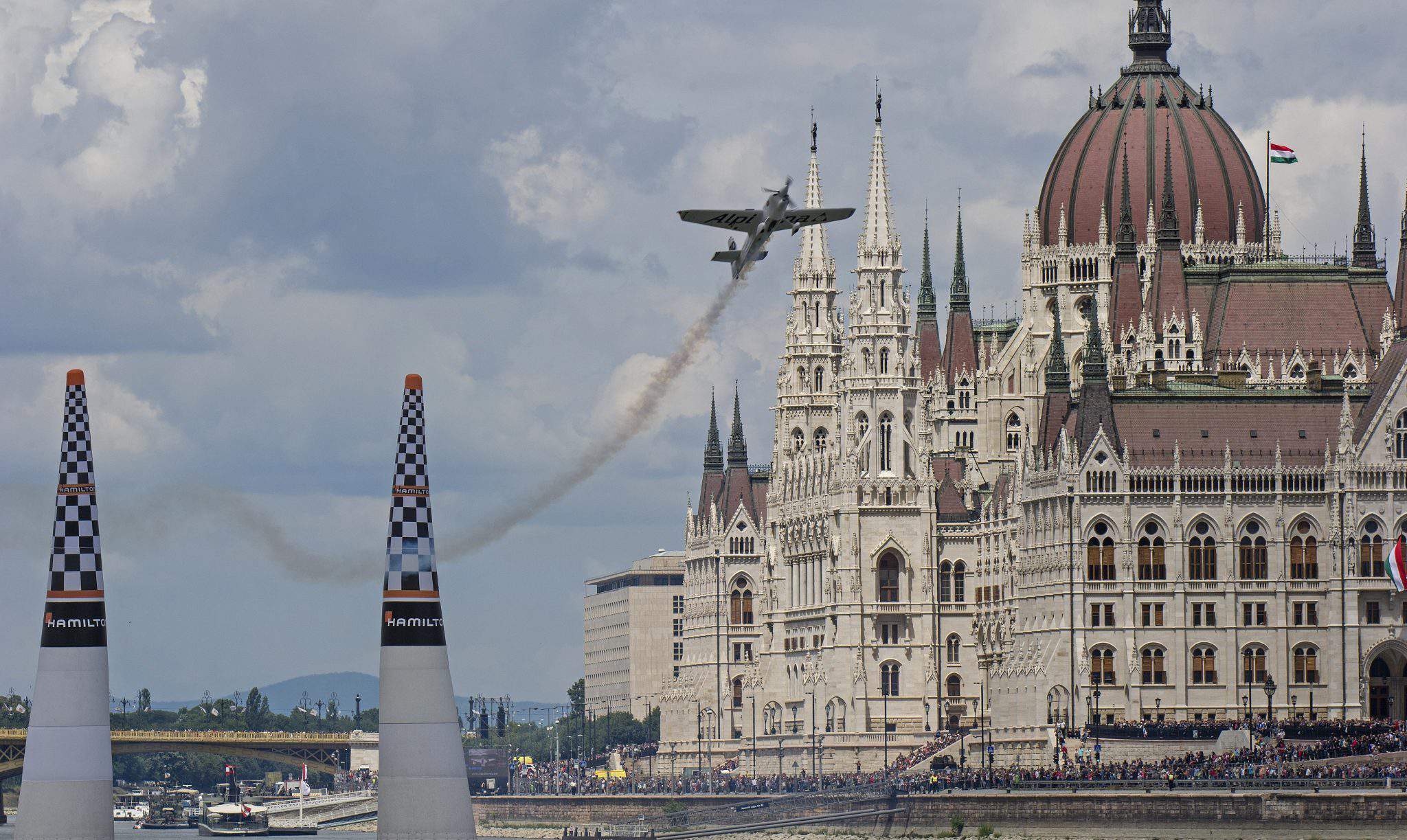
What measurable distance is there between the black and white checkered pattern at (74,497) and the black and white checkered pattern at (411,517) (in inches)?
275

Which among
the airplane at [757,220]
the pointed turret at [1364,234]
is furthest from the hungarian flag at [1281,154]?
the airplane at [757,220]

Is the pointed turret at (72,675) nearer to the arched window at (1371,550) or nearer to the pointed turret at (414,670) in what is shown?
the pointed turret at (414,670)

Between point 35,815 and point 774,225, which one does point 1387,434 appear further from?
point 35,815

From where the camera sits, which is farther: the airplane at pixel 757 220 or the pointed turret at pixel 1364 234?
the pointed turret at pixel 1364 234

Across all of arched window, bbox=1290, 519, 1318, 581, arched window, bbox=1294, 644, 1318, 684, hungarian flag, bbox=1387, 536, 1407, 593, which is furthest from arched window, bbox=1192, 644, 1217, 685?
hungarian flag, bbox=1387, 536, 1407, 593

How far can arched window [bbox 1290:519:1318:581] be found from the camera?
174250 millimetres

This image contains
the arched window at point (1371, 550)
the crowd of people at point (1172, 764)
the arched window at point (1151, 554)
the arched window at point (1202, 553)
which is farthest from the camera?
the arched window at point (1202, 553)

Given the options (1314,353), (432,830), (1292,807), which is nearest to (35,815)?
(432,830)

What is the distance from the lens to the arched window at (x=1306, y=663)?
175 meters

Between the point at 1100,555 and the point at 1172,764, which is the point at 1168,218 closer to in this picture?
the point at 1100,555

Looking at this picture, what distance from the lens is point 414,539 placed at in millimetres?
65250

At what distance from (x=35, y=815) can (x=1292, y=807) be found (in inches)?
2863

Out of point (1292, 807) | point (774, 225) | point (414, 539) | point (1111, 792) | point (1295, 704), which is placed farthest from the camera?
point (1295, 704)

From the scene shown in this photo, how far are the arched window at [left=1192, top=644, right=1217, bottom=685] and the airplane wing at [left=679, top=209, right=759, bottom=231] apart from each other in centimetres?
7126
